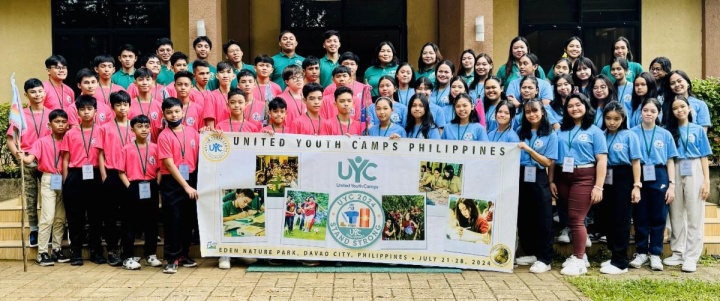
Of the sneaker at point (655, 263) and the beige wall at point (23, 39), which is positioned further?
the beige wall at point (23, 39)

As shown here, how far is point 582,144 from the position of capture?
7.32m

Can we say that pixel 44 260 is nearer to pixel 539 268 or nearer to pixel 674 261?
pixel 539 268

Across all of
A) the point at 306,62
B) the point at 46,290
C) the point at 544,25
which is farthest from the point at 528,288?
the point at 544,25

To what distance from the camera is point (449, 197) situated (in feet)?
24.6

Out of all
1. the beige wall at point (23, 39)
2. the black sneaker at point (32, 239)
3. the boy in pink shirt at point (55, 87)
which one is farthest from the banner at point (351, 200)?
the beige wall at point (23, 39)

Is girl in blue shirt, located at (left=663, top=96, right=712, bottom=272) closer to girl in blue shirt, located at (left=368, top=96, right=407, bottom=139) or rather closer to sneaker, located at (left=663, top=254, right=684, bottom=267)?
sneaker, located at (left=663, top=254, right=684, bottom=267)

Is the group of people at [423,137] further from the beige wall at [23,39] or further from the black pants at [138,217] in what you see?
the beige wall at [23,39]

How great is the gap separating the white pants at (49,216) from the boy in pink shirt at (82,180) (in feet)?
0.48

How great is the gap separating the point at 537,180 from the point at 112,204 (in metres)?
4.20

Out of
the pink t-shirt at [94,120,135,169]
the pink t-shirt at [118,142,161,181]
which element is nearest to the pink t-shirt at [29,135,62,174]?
the pink t-shirt at [94,120,135,169]

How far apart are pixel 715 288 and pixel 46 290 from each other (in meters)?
5.82

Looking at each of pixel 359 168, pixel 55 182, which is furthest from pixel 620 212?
pixel 55 182

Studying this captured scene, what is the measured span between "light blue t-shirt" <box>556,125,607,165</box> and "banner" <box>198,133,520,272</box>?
666mm

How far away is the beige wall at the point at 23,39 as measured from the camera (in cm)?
1254
